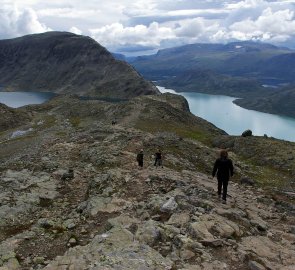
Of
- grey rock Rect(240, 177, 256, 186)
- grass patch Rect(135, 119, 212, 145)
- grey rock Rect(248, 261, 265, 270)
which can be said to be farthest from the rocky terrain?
grass patch Rect(135, 119, 212, 145)

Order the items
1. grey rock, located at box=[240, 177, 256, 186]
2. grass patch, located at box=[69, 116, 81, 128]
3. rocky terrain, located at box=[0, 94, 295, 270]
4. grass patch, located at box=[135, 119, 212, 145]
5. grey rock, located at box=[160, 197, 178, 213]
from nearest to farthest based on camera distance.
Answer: rocky terrain, located at box=[0, 94, 295, 270] < grey rock, located at box=[160, 197, 178, 213] < grey rock, located at box=[240, 177, 256, 186] < grass patch, located at box=[135, 119, 212, 145] < grass patch, located at box=[69, 116, 81, 128]

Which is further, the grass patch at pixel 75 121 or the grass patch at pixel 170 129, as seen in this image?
the grass patch at pixel 75 121

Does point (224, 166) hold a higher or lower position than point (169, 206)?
higher

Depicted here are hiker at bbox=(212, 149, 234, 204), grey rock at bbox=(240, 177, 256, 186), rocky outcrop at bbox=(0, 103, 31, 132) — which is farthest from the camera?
rocky outcrop at bbox=(0, 103, 31, 132)

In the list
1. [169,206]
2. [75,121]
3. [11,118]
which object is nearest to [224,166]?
[169,206]

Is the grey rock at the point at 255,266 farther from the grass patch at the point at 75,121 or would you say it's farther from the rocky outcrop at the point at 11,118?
the rocky outcrop at the point at 11,118

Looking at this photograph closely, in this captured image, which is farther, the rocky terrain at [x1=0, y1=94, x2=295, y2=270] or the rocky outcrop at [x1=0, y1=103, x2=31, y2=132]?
the rocky outcrop at [x1=0, y1=103, x2=31, y2=132]

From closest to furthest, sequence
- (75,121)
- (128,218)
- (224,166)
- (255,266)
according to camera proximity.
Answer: (255,266) → (128,218) → (224,166) → (75,121)

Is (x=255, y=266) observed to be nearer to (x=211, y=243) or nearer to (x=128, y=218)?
(x=211, y=243)

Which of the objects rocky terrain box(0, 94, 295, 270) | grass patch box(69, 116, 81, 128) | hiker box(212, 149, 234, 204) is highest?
hiker box(212, 149, 234, 204)

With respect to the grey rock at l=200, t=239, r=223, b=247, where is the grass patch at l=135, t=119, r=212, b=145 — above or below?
below

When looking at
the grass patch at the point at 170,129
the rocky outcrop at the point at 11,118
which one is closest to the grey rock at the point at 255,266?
the grass patch at the point at 170,129

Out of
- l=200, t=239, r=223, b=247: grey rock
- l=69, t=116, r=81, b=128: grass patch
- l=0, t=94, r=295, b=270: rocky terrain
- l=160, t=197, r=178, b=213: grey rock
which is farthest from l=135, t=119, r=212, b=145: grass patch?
l=200, t=239, r=223, b=247: grey rock

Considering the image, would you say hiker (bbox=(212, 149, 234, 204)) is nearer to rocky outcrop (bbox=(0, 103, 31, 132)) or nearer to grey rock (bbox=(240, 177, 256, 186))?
grey rock (bbox=(240, 177, 256, 186))
